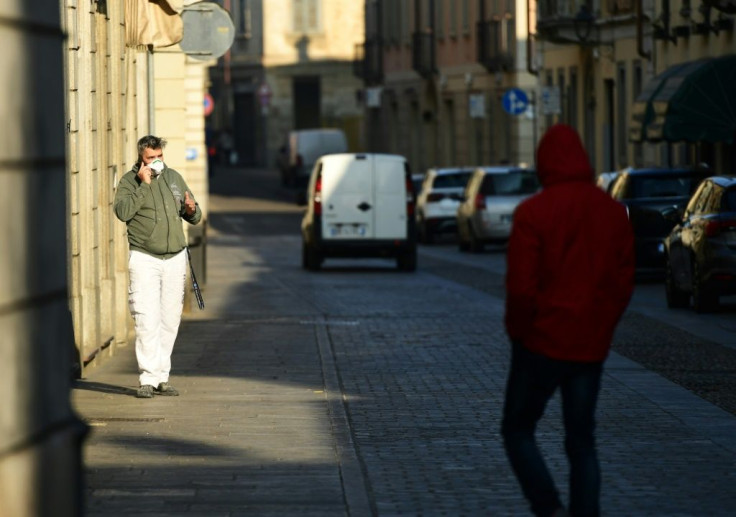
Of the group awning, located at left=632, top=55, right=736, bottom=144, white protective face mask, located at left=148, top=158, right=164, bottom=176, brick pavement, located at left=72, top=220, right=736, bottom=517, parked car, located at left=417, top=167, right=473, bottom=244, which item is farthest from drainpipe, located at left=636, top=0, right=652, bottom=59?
white protective face mask, located at left=148, top=158, right=164, bottom=176

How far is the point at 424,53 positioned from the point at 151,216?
5479 cm

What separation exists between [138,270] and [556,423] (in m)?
3.18

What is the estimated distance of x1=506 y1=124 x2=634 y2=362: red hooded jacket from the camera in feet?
25.9

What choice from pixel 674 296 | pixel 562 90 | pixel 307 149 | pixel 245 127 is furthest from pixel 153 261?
pixel 245 127

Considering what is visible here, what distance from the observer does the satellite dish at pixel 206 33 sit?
21.7 m

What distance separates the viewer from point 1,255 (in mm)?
6203

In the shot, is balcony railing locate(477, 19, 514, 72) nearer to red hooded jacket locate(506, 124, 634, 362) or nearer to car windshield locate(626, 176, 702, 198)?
car windshield locate(626, 176, 702, 198)

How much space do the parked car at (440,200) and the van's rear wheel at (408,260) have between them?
395 inches

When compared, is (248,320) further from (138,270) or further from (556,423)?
(556,423)

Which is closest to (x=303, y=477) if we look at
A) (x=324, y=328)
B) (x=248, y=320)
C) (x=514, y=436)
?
(x=514, y=436)

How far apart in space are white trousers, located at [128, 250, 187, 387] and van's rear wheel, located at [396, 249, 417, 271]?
64.3 ft

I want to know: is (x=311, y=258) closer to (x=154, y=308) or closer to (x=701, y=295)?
(x=701, y=295)

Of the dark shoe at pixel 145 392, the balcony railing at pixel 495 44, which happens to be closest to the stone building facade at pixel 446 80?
the balcony railing at pixel 495 44

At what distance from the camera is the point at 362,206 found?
33.6m
